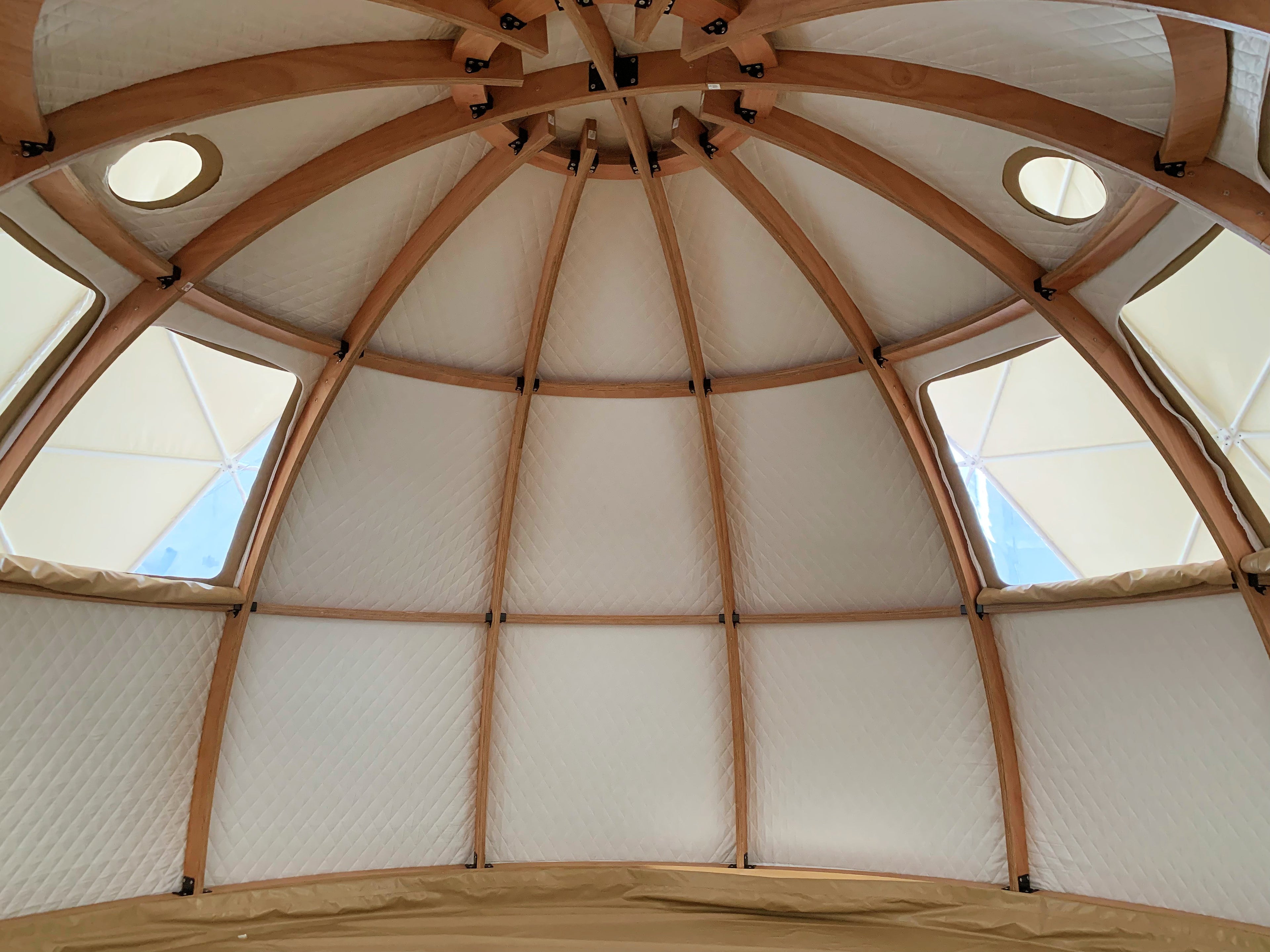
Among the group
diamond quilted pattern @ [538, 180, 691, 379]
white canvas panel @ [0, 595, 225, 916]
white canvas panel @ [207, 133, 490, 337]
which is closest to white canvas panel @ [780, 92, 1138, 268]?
diamond quilted pattern @ [538, 180, 691, 379]

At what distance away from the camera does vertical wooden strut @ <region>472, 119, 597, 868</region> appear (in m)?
10.1

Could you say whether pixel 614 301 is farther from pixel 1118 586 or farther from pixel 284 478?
pixel 1118 586

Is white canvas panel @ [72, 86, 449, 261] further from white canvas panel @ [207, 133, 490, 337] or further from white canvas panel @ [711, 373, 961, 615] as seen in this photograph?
white canvas panel @ [711, 373, 961, 615]

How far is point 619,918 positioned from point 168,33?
10620mm

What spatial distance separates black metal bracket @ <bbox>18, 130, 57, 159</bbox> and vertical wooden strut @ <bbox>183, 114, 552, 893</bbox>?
3615mm

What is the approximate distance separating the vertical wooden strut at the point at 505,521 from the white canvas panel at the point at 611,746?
18 centimetres

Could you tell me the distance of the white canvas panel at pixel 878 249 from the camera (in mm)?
9141

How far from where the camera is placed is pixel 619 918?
11.2 meters

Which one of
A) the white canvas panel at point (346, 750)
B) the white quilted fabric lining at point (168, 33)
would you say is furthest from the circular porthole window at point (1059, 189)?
the white canvas panel at point (346, 750)

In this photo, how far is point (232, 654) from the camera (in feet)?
34.5

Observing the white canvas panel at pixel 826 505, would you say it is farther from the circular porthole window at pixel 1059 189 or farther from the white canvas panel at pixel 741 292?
the circular porthole window at pixel 1059 189

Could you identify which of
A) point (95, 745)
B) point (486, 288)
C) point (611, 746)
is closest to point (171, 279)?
point (486, 288)

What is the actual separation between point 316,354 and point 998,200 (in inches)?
294

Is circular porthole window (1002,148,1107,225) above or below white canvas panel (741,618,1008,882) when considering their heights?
above
